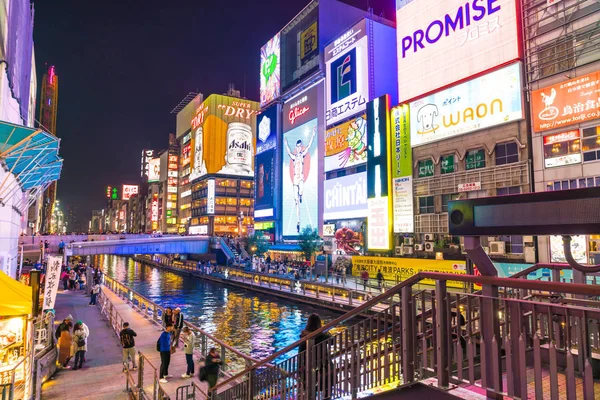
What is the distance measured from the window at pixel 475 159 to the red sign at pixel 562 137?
531 centimetres

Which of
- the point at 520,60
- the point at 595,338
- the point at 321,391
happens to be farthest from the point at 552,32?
the point at 321,391

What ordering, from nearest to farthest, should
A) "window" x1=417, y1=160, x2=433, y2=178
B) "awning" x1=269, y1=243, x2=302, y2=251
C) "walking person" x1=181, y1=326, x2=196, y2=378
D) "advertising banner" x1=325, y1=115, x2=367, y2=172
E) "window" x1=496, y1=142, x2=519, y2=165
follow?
"walking person" x1=181, y1=326, x2=196, y2=378 < "window" x1=496, y1=142, x2=519, y2=165 < "window" x1=417, y1=160, x2=433, y2=178 < "advertising banner" x1=325, y1=115, x2=367, y2=172 < "awning" x1=269, y1=243, x2=302, y2=251

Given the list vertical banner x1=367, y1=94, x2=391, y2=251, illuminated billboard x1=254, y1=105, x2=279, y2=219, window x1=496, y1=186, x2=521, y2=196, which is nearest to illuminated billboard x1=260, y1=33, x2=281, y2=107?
illuminated billboard x1=254, y1=105, x2=279, y2=219

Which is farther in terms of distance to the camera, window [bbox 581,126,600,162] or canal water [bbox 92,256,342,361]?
window [bbox 581,126,600,162]

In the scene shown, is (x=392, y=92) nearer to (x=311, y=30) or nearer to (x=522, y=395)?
(x=311, y=30)

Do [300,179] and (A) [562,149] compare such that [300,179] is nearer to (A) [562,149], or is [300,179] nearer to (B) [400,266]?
(B) [400,266]

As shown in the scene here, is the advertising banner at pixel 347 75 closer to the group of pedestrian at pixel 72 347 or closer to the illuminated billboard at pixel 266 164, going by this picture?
the illuminated billboard at pixel 266 164

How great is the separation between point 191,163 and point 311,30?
67594 mm

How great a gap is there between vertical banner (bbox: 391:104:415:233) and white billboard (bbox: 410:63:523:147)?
104cm

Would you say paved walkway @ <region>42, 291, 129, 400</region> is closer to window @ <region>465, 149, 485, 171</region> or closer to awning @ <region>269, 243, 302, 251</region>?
window @ <region>465, 149, 485, 171</region>

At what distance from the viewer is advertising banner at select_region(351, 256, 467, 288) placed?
1160 inches

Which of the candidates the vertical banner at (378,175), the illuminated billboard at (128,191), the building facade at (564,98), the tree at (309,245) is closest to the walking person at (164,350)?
the building facade at (564,98)

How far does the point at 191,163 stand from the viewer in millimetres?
121250

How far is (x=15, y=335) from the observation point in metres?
9.68
